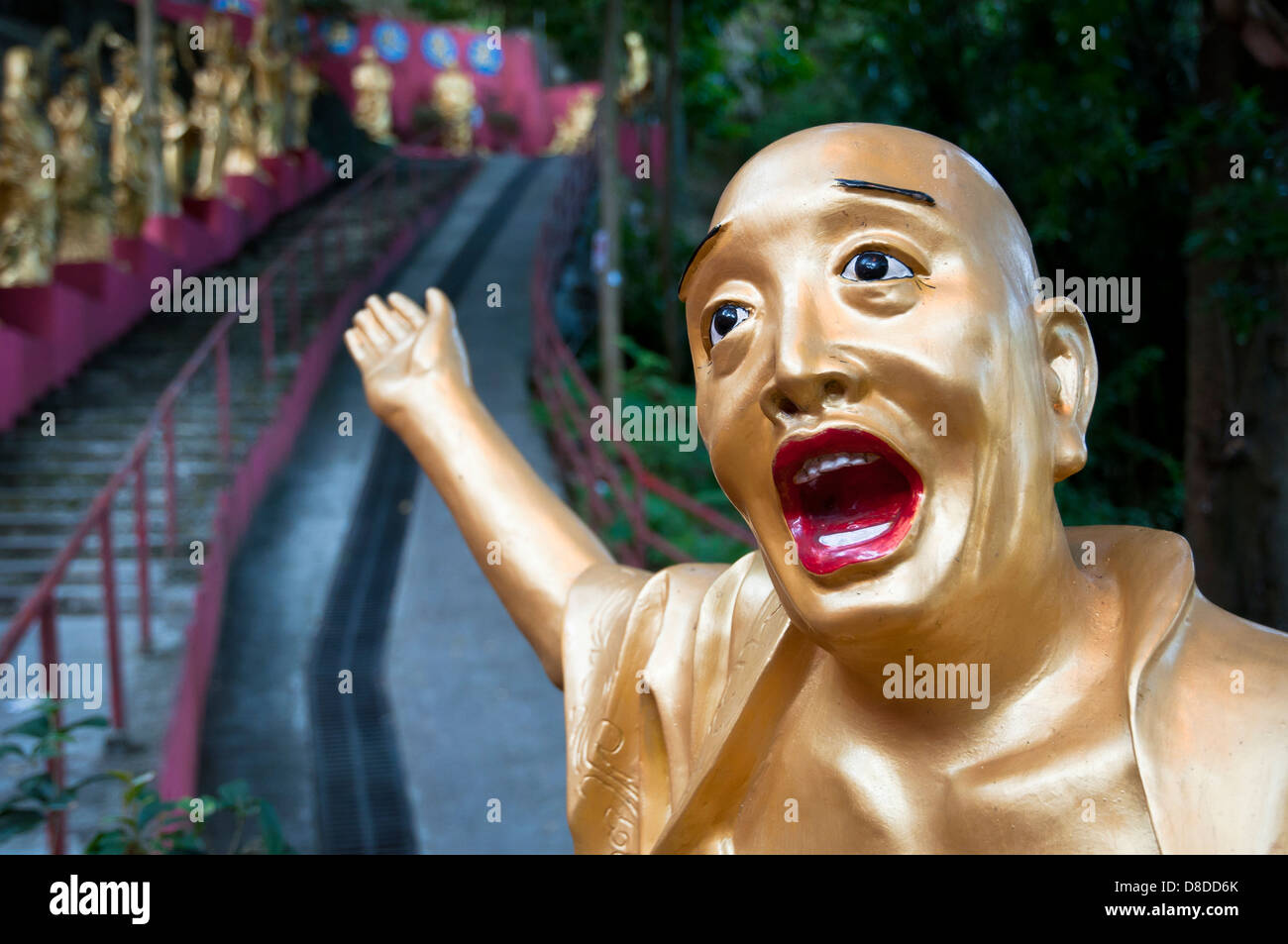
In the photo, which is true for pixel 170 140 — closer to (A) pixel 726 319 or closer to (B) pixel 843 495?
(A) pixel 726 319

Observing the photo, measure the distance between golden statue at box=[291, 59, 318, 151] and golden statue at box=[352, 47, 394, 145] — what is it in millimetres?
4505

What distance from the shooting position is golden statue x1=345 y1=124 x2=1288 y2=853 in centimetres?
157

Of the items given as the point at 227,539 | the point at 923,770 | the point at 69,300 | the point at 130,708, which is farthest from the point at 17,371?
the point at 923,770

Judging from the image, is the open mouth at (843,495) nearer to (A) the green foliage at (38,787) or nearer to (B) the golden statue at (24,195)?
(A) the green foliage at (38,787)

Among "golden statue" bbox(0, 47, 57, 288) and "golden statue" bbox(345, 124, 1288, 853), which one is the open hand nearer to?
"golden statue" bbox(345, 124, 1288, 853)

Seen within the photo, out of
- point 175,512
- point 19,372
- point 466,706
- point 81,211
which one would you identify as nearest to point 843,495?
point 466,706

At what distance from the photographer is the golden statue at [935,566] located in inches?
61.8

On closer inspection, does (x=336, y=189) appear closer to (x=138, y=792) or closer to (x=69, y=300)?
(x=69, y=300)

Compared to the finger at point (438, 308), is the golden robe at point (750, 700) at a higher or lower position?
lower

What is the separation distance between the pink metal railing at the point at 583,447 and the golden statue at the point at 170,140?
12.6 ft

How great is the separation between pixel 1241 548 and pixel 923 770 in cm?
326

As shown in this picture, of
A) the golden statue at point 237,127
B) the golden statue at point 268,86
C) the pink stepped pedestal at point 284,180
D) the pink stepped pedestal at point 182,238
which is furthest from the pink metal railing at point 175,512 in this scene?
the golden statue at point 268,86

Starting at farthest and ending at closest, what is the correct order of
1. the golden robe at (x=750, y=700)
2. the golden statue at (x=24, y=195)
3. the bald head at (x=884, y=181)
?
the golden statue at (x=24, y=195)
the bald head at (x=884, y=181)
the golden robe at (x=750, y=700)

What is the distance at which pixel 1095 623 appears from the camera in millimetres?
1739
